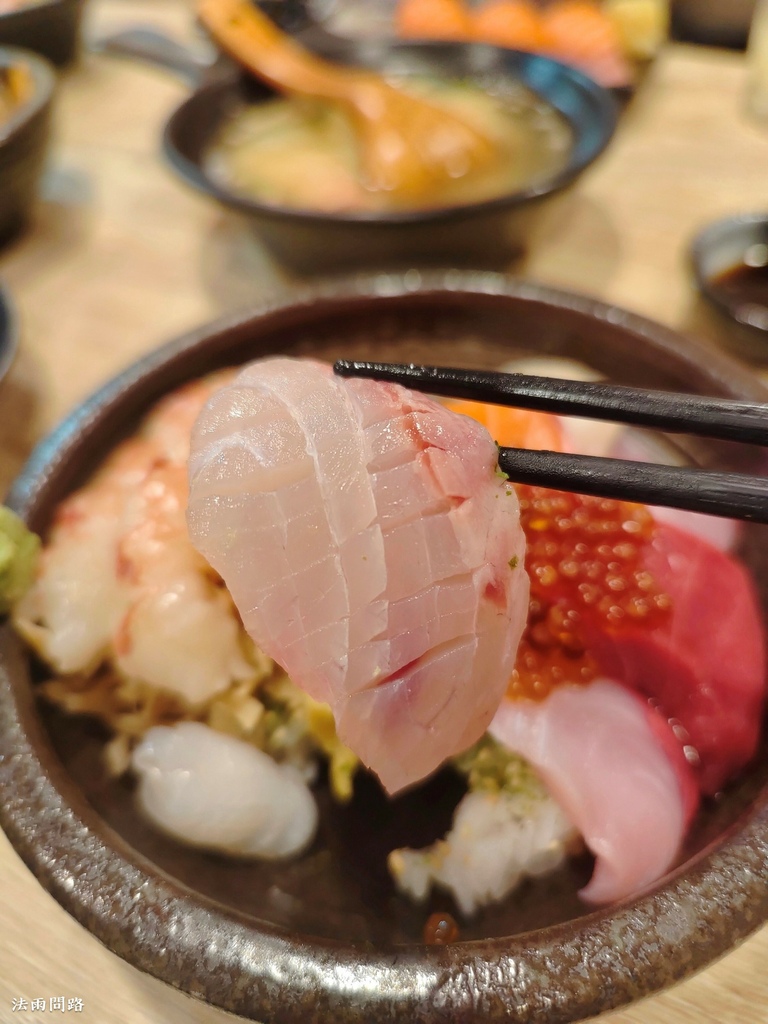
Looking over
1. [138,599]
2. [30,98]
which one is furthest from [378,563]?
[30,98]

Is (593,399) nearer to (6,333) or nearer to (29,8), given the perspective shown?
(6,333)

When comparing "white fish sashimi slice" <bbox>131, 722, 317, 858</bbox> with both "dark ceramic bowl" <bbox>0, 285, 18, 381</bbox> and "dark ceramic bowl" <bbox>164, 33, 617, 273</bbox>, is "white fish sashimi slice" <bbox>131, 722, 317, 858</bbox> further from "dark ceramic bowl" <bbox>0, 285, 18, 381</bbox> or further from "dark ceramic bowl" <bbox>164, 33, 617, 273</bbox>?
A: "dark ceramic bowl" <bbox>164, 33, 617, 273</bbox>

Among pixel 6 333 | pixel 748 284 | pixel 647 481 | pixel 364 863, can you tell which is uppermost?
pixel 647 481

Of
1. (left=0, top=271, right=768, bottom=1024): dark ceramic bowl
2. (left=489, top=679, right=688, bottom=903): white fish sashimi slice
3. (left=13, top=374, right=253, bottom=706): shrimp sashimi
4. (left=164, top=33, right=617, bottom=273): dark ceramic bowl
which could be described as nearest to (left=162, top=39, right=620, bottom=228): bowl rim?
(left=164, top=33, right=617, bottom=273): dark ceramic bowl

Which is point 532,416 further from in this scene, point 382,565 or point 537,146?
point 537,146

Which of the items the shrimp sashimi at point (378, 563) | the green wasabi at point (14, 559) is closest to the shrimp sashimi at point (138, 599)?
the green wasabi at point (14, 559)

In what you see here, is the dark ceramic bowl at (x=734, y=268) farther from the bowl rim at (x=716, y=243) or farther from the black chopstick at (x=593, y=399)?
the black chopstick at (x=593, y=399)

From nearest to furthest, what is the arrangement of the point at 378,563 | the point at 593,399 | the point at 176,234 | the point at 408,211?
the point at 378,563
the point at 593,399
the point at 408,211
the point at 176,234

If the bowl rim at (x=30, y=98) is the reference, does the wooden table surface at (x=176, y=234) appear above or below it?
below
